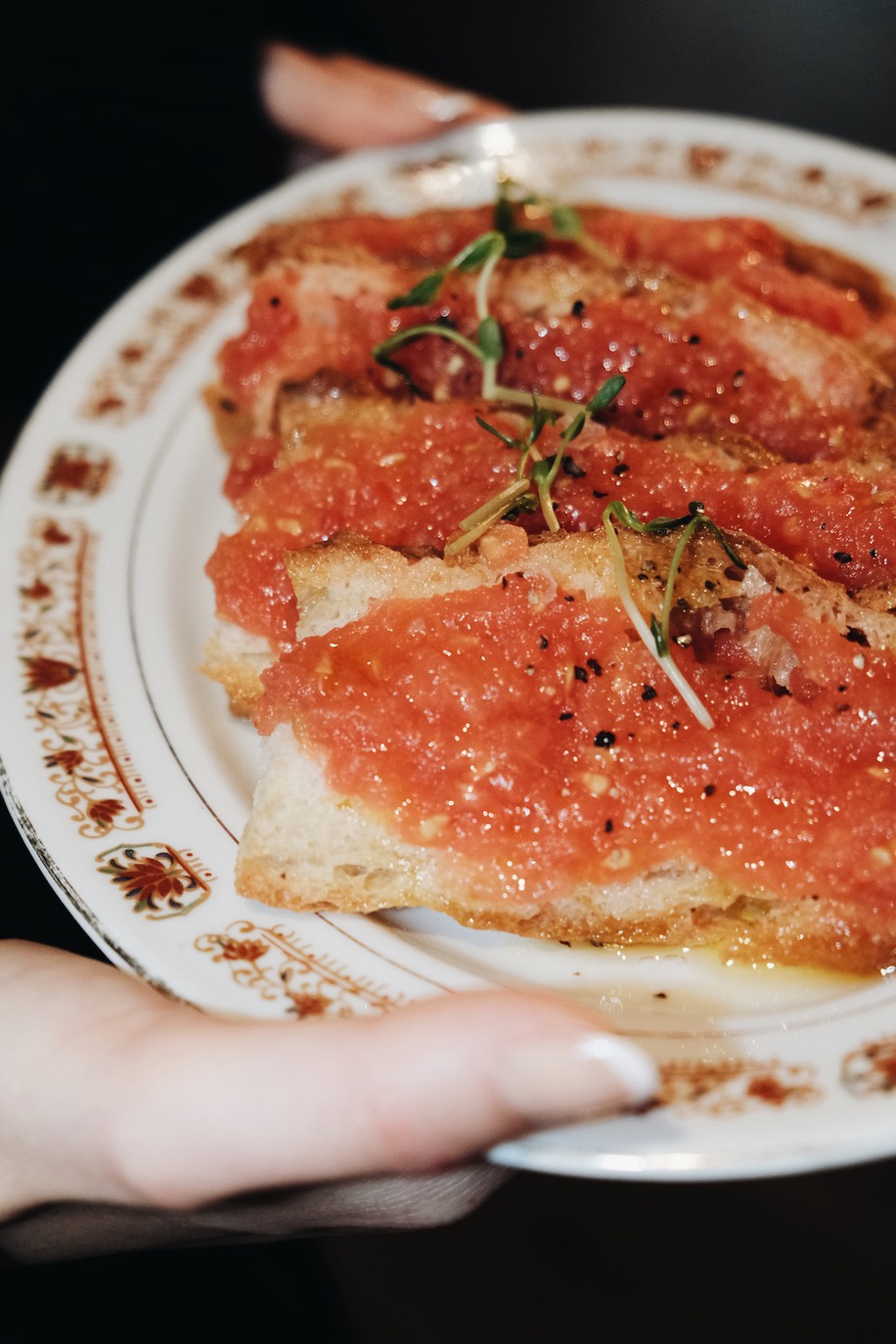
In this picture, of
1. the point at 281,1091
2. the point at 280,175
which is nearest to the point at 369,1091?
the point at 281,1091

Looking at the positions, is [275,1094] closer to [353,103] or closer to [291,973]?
[291,973]

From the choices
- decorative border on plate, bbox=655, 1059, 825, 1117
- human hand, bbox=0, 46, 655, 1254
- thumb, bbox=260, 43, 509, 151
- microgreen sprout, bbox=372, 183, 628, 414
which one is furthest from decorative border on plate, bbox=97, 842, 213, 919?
thumb, bbox=260, 43, 509, 151

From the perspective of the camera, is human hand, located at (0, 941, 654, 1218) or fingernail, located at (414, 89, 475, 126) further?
fingernail, located at (414, 89, 475, 126)

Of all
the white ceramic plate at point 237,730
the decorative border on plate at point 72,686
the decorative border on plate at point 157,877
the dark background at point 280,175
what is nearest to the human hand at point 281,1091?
the white ceramic plate at point 237,730

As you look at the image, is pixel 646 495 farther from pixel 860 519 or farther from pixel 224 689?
pixel 224 689

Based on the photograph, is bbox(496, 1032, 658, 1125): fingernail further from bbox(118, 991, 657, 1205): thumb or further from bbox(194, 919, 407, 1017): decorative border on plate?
bbox(194, 919, 407, 1017): decorative border on plate

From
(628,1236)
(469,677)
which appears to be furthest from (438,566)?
(628,1236)
